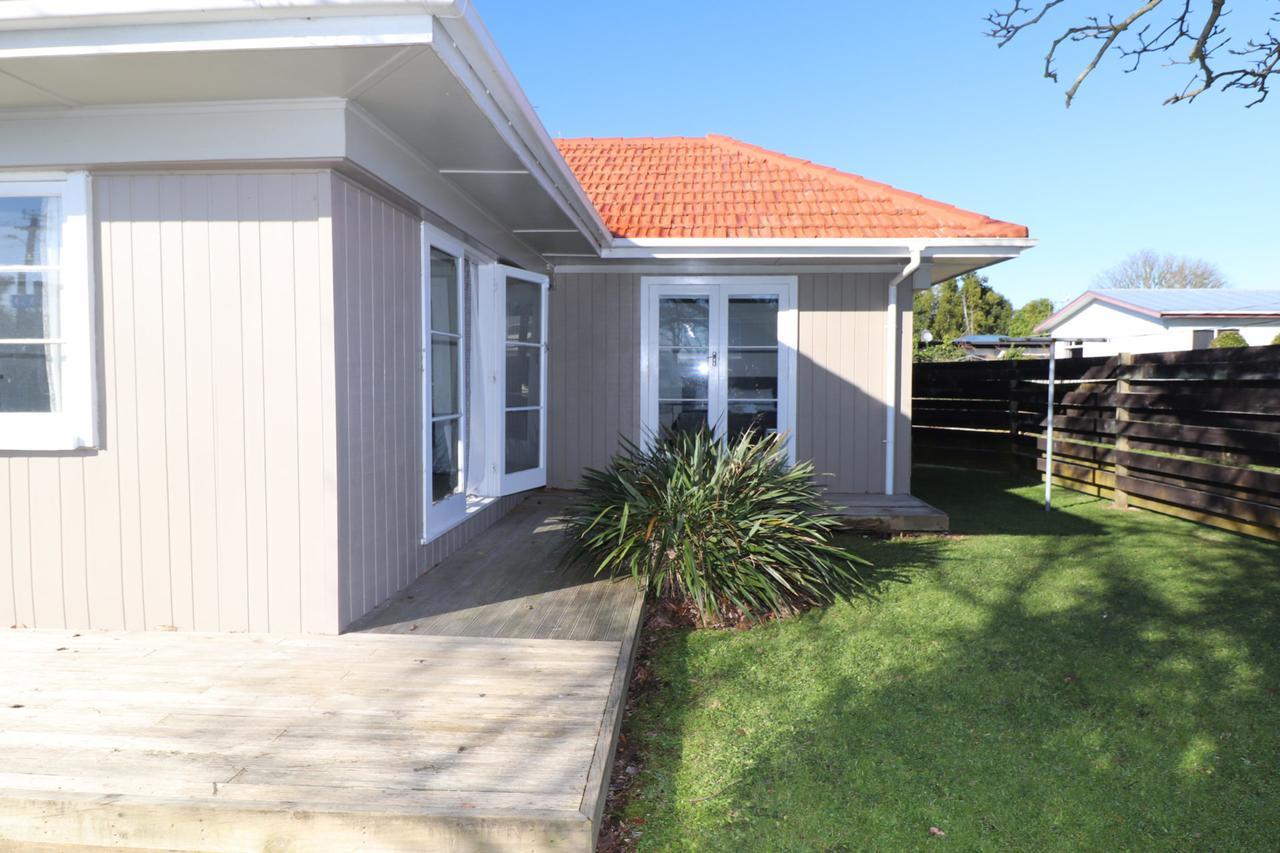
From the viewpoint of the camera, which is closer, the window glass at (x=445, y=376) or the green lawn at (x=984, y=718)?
the green lawn at (x=984, y=718)

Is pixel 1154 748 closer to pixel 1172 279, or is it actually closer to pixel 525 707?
pixel 525 707

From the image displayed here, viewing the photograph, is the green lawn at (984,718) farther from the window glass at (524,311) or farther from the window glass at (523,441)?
the window glass at (524,311)

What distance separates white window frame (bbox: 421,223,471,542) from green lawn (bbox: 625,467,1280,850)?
142cm

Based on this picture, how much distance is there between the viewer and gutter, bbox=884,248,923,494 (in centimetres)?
670

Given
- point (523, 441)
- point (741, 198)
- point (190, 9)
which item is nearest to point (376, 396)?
point (190, 9)

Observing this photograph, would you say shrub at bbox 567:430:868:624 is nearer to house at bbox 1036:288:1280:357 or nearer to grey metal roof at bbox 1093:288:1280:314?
house at bbox 1036:288:1280:357

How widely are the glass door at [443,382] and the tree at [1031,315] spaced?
85.9 feet

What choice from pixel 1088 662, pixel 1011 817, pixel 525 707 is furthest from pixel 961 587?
pixel 525 707

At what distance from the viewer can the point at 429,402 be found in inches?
173

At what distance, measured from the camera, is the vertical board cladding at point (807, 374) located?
682 centimetres

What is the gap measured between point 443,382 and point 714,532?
5.84 feet

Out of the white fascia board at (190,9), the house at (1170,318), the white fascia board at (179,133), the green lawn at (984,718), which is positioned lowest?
the green lawn at (984,718)

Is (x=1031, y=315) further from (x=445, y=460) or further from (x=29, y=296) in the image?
(x=29, y=296)

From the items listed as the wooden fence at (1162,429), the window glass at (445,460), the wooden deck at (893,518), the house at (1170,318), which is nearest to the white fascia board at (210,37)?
the window glass at (445,460)
